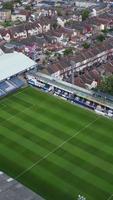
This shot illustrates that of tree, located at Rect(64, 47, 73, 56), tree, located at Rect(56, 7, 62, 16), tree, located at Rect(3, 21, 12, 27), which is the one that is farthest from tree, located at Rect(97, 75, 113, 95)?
tree, located at Rect(56, 7, 62, 16)

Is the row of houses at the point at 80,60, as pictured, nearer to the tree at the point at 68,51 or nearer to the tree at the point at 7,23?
the tree at the point at 68,51

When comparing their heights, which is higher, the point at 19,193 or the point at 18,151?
the point at 19,193

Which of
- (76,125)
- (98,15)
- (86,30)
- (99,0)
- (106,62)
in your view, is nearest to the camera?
(76,125)

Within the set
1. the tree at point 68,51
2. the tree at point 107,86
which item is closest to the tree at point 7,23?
the tree at point 68,51

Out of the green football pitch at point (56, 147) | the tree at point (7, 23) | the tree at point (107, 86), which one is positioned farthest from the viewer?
the tree at point (7, 23)

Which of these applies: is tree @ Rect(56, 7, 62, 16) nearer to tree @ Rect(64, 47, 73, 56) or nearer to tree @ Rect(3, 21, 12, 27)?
tree @ Rect(3, 21, 12, 27)

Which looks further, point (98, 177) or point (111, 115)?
point (111, 115)

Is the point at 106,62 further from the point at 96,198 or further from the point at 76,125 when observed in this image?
the point at 96,198

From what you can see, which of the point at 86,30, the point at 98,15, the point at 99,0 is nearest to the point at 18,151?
the point at 86,30

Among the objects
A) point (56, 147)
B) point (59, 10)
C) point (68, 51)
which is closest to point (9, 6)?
point (59, 10)
